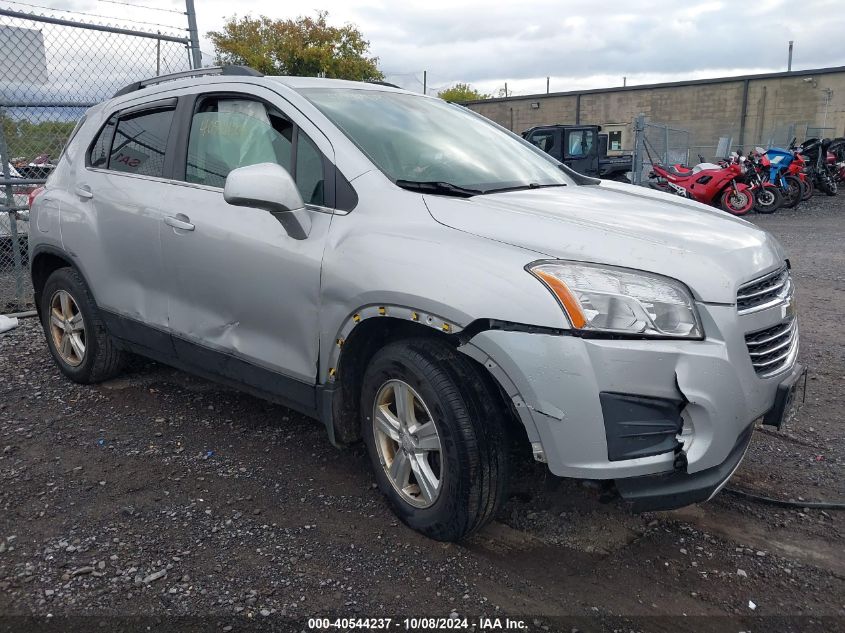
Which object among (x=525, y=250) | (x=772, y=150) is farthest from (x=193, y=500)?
(x=772, y=150)

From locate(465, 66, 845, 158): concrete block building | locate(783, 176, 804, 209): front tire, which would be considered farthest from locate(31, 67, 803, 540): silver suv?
locate(465, 66, 845, 158): concrete block building

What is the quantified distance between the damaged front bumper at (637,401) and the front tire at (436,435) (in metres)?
0.19

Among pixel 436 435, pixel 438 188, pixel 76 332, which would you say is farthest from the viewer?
pixel 76 332

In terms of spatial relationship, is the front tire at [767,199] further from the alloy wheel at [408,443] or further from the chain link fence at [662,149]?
the alloy wheel at [408,443]

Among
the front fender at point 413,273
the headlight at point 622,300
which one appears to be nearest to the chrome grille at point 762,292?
the headlight at point 622,300

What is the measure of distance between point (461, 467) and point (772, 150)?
1644 cm

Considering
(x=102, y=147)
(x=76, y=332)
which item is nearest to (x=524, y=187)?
(x=102, y=147)

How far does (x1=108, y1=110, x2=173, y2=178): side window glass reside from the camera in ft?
12.9

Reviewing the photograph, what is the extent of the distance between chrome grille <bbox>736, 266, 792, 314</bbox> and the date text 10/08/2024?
1.33m

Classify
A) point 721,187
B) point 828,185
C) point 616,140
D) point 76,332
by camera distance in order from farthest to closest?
point 616,140 < point 828,185 < point 721,187 < point 76,332

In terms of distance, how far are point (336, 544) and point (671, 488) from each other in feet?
4.33

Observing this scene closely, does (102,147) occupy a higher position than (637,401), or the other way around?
(102,147)

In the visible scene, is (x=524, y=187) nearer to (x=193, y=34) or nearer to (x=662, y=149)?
(x=193, y=34)

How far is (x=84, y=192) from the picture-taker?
429cm
